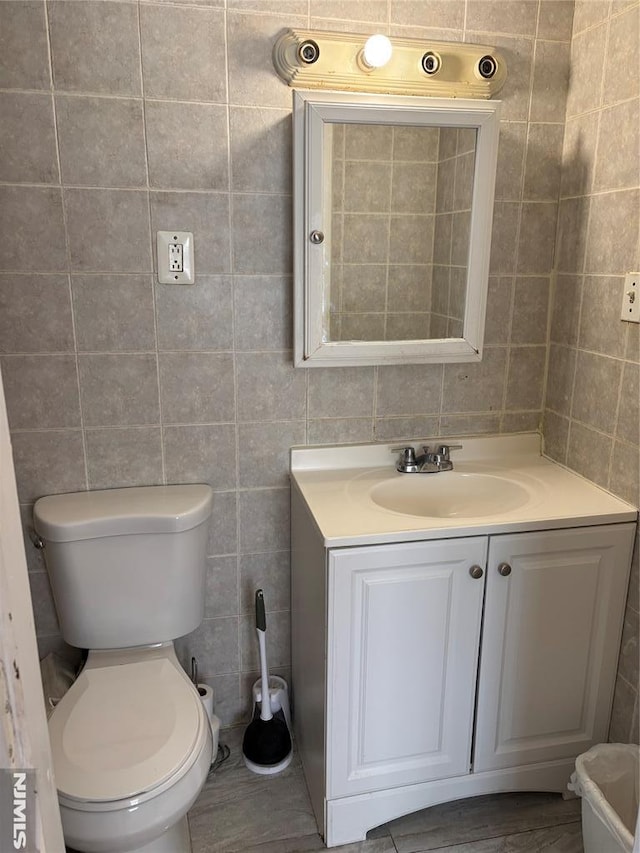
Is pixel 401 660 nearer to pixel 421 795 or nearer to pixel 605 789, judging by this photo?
pixel 421 795

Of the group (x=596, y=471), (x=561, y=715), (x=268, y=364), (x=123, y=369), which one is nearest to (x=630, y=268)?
(x=596, y=471)

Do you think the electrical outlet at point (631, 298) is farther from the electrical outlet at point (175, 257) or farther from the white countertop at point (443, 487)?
the electrical outlet at point (175, 257)

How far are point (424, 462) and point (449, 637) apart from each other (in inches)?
18.9

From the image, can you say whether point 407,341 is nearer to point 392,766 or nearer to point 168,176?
point 168,176

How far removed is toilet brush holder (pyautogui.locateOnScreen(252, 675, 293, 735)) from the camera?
1.87 metres

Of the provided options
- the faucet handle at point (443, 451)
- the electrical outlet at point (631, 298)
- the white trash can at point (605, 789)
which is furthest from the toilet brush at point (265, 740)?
the electrical outlet at point (631, 298)

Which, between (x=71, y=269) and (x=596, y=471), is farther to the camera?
(x=596, y=471)

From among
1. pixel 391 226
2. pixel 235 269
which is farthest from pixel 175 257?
pixel 391 226

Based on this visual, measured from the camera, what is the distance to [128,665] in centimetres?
159

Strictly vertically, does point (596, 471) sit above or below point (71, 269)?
below

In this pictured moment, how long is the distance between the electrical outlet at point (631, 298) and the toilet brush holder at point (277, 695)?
1365 millimetres

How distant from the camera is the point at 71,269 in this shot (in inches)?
61.6

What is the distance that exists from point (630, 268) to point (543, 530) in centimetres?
64

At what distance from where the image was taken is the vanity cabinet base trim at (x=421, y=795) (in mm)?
1567
